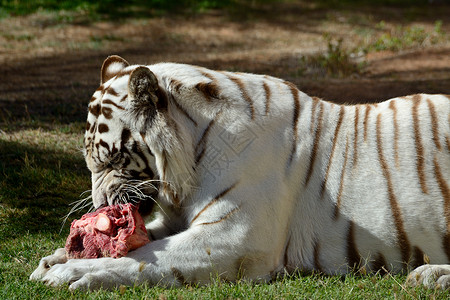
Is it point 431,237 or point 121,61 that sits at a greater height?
point 121,61

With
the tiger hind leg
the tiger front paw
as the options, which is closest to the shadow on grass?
the tiger front paw

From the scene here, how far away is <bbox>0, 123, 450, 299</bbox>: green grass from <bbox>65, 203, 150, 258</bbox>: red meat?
276mm

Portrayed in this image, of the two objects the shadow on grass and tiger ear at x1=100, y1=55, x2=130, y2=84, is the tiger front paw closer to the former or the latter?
the shadow on grass

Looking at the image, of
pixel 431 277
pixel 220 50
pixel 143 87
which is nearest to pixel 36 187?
pixel 143 87

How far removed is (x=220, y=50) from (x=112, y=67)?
8261 millimetres

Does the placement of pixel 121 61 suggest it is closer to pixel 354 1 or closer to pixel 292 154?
pixel 292 154

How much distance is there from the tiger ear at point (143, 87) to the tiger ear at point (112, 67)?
1.48 feet

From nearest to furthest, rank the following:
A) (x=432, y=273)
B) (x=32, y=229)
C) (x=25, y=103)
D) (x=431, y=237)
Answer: (x=432, y=273) → (x=431, y=237) → (x=32, y=229) → (x=25, y=103)

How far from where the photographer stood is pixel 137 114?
3.24 meters

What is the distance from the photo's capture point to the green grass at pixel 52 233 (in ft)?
9.67

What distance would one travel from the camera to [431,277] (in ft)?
9.97

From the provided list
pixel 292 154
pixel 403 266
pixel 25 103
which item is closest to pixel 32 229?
pixel 292 154

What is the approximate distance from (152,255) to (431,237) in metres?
1.48

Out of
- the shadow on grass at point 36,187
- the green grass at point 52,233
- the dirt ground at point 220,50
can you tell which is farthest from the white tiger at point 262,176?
the dirt ground at point 220,50
